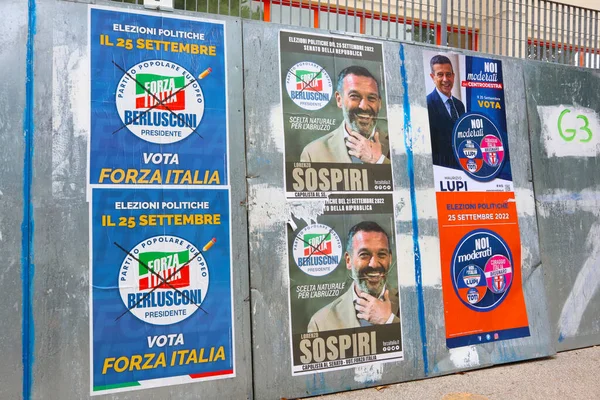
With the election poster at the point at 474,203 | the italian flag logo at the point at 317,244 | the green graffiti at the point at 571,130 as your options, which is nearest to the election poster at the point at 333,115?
the italian flag logo at the point at 317,244

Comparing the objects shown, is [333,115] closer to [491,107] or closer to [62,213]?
[491,107]

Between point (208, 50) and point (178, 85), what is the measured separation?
39cm

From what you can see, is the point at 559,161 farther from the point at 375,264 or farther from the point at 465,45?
the point at 375,264

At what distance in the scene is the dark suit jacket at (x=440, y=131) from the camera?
5578 millimetres

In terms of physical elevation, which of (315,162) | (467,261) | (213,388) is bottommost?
(213,388)

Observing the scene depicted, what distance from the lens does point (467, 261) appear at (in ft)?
18.5

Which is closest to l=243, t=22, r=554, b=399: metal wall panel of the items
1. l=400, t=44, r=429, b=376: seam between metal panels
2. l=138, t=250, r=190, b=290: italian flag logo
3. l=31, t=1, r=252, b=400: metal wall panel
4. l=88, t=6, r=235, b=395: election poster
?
l=400, t=44, r=429, b=376: seam between metal panels

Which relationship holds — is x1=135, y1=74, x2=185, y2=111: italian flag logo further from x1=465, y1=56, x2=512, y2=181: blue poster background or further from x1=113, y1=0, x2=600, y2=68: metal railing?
x1=465, y1=56, x2=512, y2=181: blue poster background

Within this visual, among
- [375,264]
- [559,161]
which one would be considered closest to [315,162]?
[375,264]

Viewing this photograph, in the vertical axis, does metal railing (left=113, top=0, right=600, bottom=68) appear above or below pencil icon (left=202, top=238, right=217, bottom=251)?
above

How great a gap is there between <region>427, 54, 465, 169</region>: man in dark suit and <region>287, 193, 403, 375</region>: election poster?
2.51 ft

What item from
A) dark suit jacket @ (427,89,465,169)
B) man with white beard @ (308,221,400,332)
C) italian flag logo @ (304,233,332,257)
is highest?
dark suit jacket @ (427,89,465,169)

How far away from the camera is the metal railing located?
5199 millimetres

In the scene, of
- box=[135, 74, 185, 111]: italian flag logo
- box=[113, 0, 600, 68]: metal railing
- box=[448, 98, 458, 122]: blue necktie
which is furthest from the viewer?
box=[448, 98, 458, 122]: blue necktie
